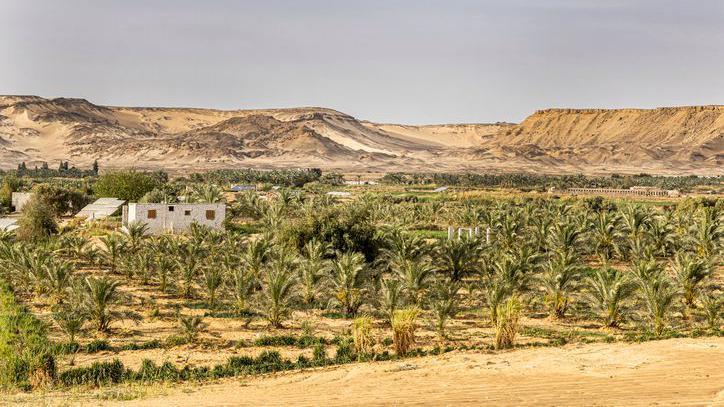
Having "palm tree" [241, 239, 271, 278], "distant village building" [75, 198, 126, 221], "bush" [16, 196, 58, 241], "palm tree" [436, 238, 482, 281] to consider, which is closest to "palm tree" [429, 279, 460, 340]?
"palm tree" [436, 238, 482, 281]

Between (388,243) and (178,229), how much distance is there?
51.8 feet

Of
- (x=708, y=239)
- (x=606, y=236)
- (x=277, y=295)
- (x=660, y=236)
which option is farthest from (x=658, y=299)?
(x=606, y=236)

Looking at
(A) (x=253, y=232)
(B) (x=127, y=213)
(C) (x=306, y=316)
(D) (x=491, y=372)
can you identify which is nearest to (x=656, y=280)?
(D) (x=491, y=372)

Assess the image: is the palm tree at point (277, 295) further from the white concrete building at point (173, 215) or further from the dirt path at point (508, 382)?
the white concrete building at point (173, 215)

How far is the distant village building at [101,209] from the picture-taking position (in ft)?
167

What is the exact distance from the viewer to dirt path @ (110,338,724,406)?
1427cm

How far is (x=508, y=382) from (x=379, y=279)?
11.1m

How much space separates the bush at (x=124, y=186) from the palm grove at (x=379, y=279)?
24.0 metres

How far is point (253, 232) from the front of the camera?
4534 centimetres

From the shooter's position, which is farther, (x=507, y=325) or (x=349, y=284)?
(x=349, y=284)

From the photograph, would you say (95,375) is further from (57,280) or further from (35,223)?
(35,223)

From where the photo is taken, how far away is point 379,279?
86.6ft

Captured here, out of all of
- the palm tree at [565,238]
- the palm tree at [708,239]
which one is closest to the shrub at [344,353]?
the palm tree at [565,238]

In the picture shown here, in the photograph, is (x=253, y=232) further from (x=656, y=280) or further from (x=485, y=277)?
(x=656, y=280)
